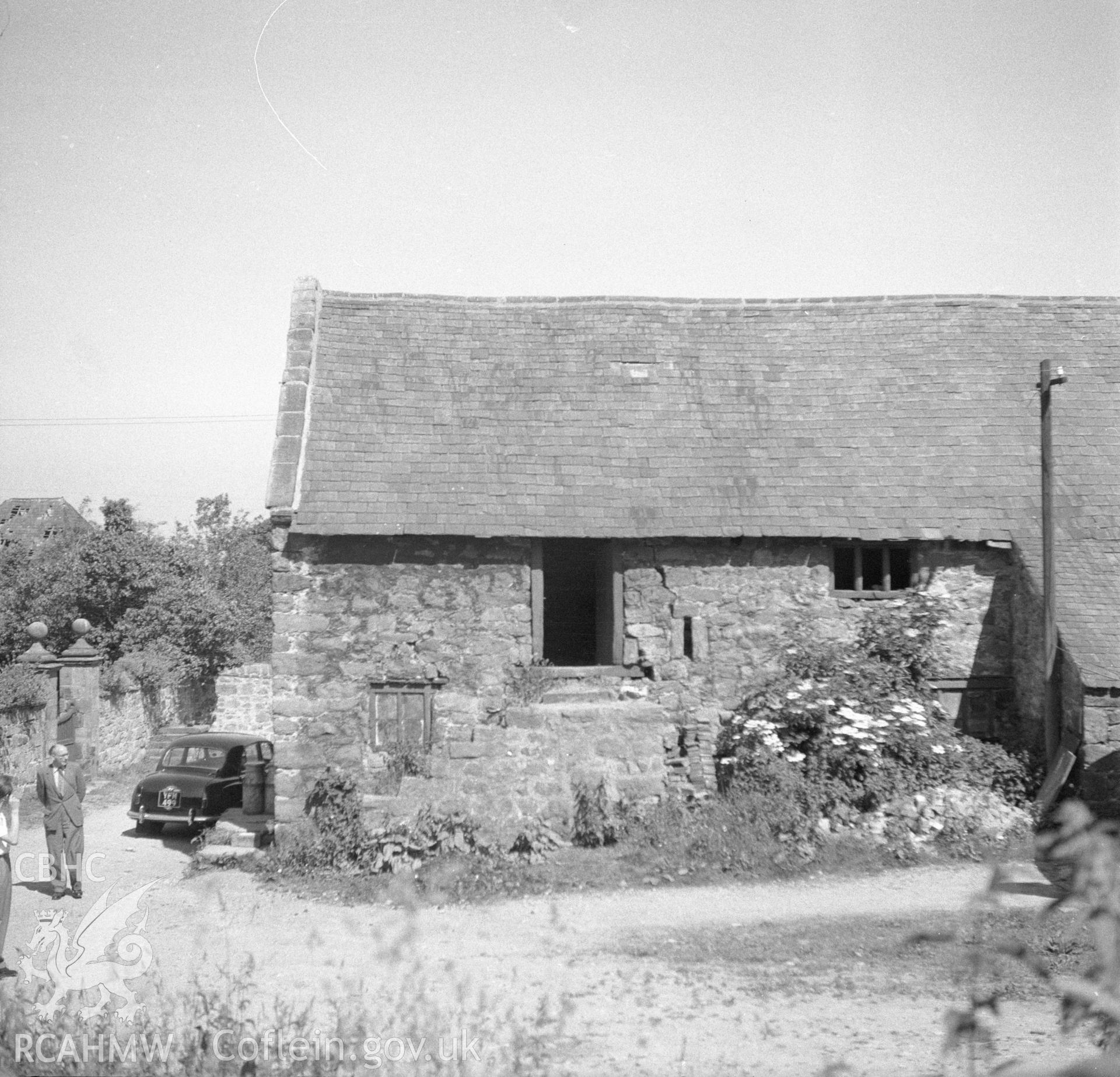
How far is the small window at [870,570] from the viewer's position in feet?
43.2

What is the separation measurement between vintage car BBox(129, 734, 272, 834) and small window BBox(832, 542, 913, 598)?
9.19 meters

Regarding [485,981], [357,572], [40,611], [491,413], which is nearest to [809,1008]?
[485,981]

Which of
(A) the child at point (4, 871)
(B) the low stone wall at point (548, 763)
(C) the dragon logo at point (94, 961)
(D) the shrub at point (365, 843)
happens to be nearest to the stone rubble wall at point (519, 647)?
(B) the low stone wall at point (548, 763)

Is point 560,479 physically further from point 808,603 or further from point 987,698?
point 987,698

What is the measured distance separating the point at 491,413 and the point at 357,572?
3.16m

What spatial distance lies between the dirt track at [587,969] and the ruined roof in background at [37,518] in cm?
2887

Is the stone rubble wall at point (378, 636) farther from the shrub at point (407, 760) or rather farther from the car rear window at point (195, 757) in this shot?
the car rear window at point (195, 757)

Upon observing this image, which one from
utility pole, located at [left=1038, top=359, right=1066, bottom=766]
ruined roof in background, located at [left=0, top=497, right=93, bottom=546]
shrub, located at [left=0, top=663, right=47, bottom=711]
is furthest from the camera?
A: ruined roof in background, located at [left=0, top=497, right=93, bottom=546]

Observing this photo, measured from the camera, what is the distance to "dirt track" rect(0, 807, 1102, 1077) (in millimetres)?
6359

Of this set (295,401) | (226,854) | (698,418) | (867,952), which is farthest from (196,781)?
(867,952)

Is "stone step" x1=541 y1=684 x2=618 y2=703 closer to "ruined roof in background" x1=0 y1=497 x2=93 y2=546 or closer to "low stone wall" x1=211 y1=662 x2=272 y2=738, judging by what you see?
"low stone wall" x1=211 y1=662 x2=272 y2=738

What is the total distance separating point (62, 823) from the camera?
1109 centimetres

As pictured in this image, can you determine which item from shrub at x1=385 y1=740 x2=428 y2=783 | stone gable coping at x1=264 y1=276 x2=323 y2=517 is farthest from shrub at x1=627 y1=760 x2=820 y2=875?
stone gable coping at x1=264 y1=276 x2=323 y2=517

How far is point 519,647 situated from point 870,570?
16.8 feet
